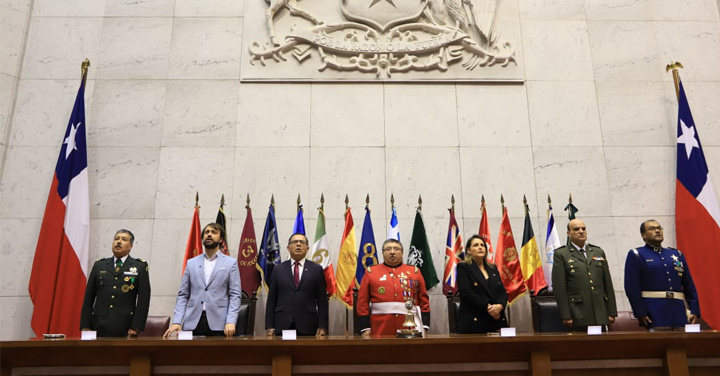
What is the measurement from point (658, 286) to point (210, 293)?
3381 millimetres

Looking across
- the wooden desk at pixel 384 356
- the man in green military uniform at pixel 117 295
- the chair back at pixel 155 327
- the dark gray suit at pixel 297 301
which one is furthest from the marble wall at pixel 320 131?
the wooden desk at pixel 384 356

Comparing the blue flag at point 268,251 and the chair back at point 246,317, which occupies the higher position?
the blue flag at point 268,251

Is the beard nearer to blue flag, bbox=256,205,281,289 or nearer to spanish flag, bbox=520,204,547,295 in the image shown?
blue flag, bbox=256,205,281,289

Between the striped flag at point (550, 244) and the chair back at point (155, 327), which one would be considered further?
the striped flag at point (550, 244)

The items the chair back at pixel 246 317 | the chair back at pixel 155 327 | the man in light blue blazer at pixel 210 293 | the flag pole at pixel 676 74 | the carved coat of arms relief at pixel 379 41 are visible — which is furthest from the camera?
the carved coat of arms relief at pixel 379 41

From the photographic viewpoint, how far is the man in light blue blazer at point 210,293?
13.1 feet

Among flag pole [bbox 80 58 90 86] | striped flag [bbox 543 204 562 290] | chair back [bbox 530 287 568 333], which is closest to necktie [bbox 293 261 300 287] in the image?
chair back [bbox 530 287 568 333]

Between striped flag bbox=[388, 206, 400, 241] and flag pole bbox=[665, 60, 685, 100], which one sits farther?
flag pole bbox=[665, 60, 685, 100]

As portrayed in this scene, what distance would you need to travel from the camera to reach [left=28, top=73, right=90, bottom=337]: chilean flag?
5.25 meters

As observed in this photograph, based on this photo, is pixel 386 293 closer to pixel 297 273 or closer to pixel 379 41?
pixel 297 273

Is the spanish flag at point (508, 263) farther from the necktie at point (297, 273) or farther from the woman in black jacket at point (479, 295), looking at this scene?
the necktie at point (297, 273)

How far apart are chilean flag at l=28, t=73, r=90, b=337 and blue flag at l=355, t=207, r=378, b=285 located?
2650 millimetres

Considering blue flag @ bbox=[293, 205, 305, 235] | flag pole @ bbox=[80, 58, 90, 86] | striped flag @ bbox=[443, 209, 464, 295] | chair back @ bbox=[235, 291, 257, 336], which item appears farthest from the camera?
flag pole @ bbox=[80, 58, 90, 86]

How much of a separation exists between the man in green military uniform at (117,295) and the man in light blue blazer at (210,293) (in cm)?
35
